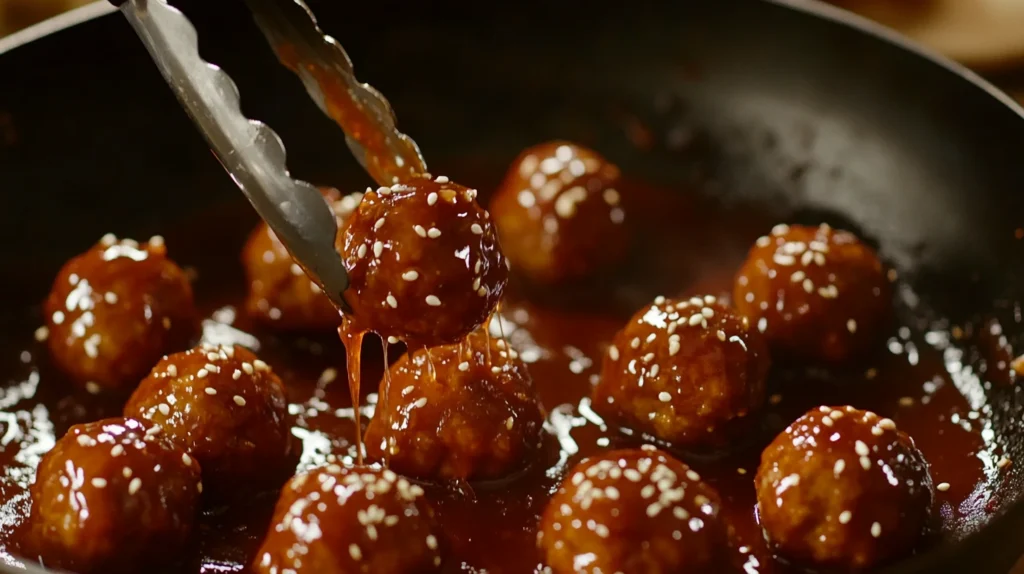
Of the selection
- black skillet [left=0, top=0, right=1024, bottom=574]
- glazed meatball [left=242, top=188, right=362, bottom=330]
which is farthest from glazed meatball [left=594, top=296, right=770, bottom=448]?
glazed meatball [left=242, top=188, right=362, bottom=330]

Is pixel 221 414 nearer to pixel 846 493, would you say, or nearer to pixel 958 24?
pixel 846 493

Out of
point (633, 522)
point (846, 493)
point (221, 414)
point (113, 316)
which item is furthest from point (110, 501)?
point (846, 493)

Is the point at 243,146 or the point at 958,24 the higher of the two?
the point at 958,24

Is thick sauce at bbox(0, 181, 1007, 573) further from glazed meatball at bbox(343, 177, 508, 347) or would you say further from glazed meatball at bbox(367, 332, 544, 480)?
glazed meatball at bbox(343, 177, 508, 347)

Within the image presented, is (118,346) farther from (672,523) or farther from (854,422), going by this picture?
(854,422)

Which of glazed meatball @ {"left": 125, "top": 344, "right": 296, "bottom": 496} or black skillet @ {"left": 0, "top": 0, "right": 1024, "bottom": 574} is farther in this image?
black skillet @ {"left": 0, "top": 0, "right": 1024, "bottom": 574}

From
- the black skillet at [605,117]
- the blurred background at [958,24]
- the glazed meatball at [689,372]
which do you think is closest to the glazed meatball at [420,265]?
the glazed meatball at [689,372]
